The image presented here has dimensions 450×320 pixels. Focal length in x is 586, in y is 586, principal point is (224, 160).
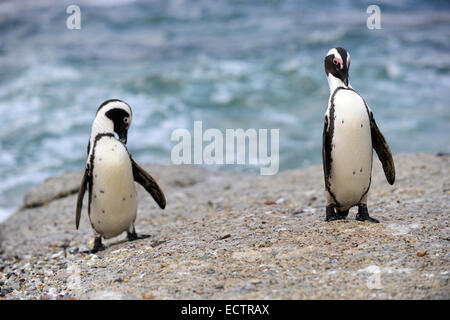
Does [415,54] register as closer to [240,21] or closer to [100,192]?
[240,21]

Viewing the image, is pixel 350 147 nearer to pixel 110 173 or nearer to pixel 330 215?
pixel 330 215

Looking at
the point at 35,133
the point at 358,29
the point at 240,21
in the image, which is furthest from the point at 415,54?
the point at 35,133

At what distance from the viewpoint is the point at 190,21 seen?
2362cm

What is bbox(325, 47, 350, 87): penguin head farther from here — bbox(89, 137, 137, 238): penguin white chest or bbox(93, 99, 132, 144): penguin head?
bbox(89, 137, 137, 238): penguin white chest

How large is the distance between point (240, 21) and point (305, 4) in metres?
3.69

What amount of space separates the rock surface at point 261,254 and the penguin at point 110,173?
0.26 metres

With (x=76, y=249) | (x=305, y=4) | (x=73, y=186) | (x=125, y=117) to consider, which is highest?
(x=305, y=4)

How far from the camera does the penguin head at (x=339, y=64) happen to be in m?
4.54

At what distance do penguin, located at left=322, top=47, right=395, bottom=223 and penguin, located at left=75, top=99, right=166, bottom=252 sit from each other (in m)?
1.71

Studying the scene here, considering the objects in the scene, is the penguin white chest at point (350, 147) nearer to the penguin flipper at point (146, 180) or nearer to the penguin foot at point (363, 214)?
the penguin foot at point (363, 214)

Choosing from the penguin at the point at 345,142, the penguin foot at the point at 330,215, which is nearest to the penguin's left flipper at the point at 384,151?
the penguin at the point at 345,142

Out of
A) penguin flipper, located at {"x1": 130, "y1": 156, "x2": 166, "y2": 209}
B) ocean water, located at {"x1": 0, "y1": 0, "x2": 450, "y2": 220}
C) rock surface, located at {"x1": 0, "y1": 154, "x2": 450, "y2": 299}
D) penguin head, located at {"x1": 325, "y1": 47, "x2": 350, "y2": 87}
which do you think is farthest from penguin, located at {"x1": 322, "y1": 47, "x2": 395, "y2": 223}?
ocean water, located at {"x1": 0, "y1": 0, "x2": 450, "y2": 220}

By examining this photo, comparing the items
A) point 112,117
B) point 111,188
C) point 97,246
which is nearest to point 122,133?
point 112,117

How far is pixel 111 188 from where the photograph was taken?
16.3 feet
